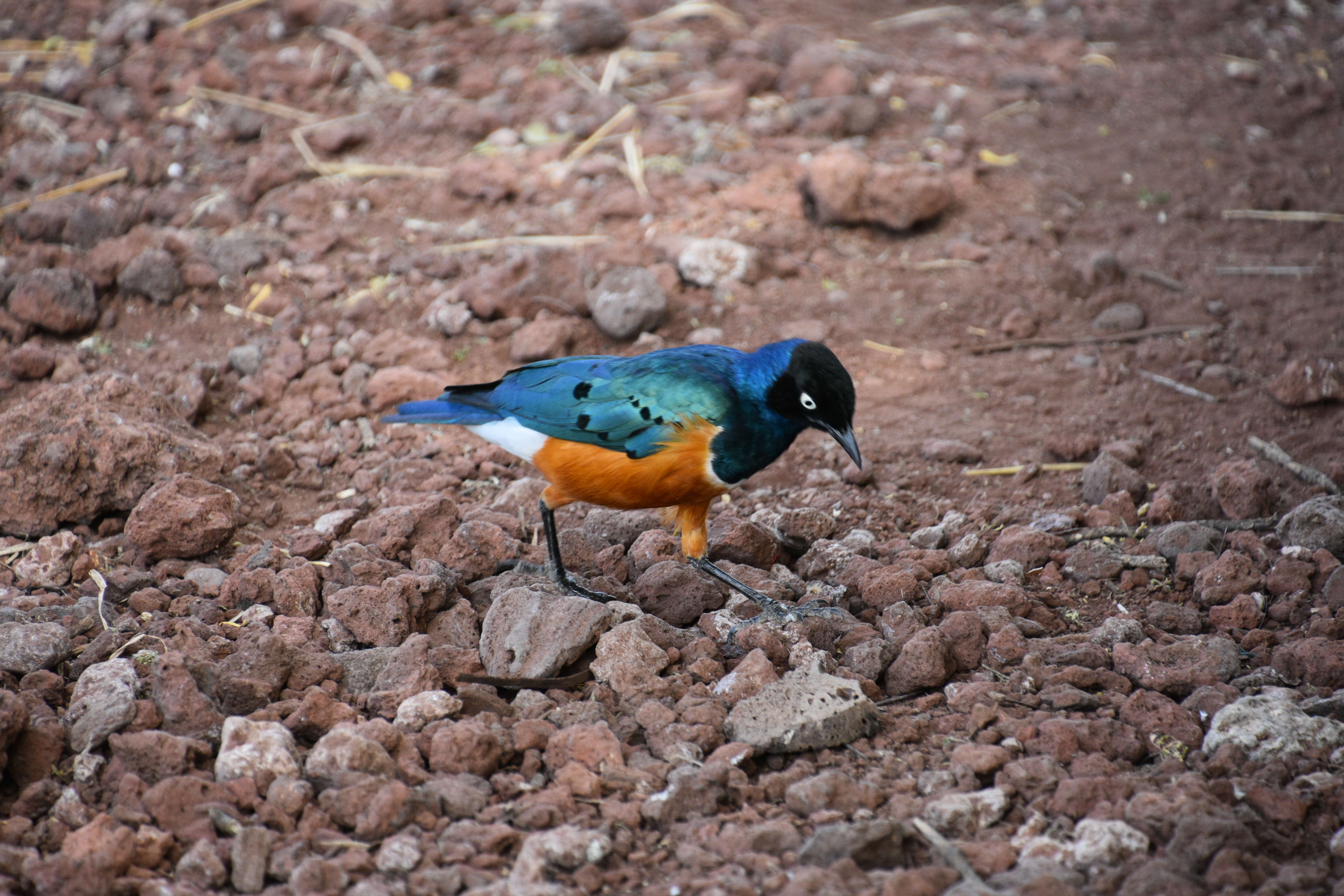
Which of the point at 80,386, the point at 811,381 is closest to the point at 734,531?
the point at 811,381

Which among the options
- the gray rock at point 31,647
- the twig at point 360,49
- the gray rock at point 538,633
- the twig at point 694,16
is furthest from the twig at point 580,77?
the gray rock at point 31,647

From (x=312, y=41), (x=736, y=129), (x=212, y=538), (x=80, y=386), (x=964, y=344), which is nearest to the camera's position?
(x=212, y=538)

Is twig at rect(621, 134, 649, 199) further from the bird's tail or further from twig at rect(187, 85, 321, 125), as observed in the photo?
the bird's tail

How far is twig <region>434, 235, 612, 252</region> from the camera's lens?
6430 mm

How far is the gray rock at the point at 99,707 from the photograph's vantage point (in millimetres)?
3062

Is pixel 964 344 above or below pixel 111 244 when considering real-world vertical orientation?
below

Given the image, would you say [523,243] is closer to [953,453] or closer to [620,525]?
[620,525]

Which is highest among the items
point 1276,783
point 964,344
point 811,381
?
point 811,381

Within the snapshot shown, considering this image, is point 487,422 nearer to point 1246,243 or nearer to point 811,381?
point 811,381

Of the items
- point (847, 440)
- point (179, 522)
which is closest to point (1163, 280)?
point (847, 440)

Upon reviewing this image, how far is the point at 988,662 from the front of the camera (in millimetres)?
3645

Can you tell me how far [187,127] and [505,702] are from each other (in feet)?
19.5

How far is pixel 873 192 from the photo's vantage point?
6.57 m

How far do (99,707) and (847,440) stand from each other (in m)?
2.65
